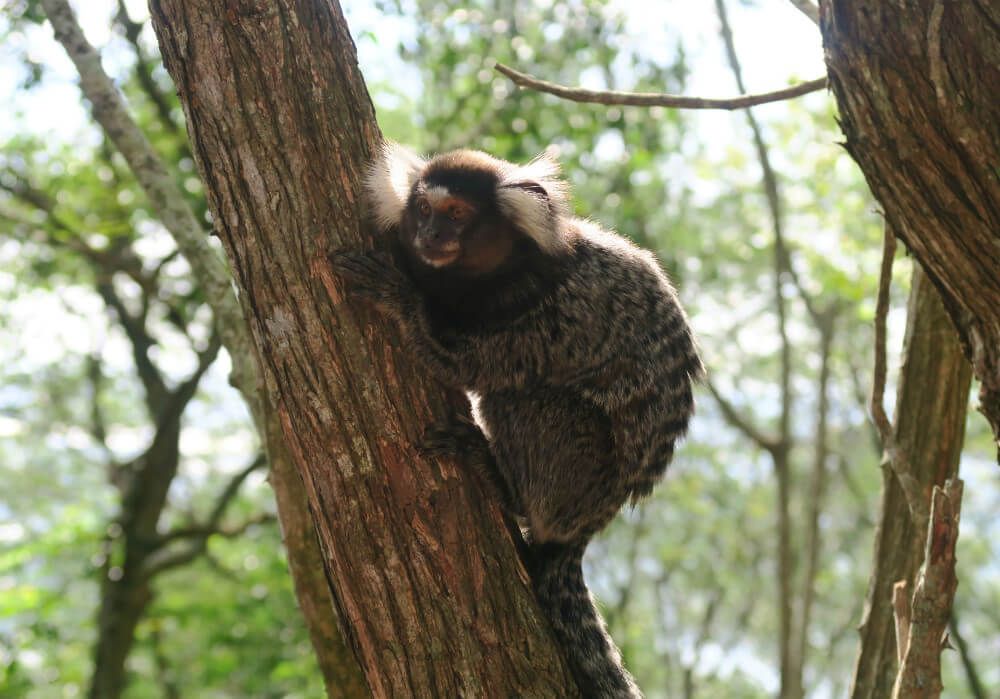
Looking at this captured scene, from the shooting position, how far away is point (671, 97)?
2938 millimetres

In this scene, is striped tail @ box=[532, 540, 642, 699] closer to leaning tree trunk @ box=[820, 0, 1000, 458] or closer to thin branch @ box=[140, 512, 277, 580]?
leaning tree trunk @ box=[820, 0, 1000, 458]

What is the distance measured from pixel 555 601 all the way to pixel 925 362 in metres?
1.78

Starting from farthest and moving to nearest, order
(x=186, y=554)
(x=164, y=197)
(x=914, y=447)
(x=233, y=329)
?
(x=186, y=554) < (x=164, y=197) < (x=233, y=329) < (x=914, y=447)

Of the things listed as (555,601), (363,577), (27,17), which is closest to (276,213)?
(363,577)

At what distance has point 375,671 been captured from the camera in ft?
7.94

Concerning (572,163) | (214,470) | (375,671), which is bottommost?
(375,671)

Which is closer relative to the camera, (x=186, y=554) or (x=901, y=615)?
(x=901, y=615)

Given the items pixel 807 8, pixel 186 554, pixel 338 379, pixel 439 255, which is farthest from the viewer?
pixel 186 554

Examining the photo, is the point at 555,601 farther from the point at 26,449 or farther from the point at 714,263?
the point at 26,449

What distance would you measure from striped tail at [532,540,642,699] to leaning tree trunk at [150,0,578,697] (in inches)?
13.2

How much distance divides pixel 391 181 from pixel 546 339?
0.80 meters

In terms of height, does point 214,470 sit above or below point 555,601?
above

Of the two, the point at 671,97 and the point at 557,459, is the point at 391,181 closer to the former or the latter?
the point at 671,97

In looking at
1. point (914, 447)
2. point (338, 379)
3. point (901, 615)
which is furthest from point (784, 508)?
point (338, 379)
